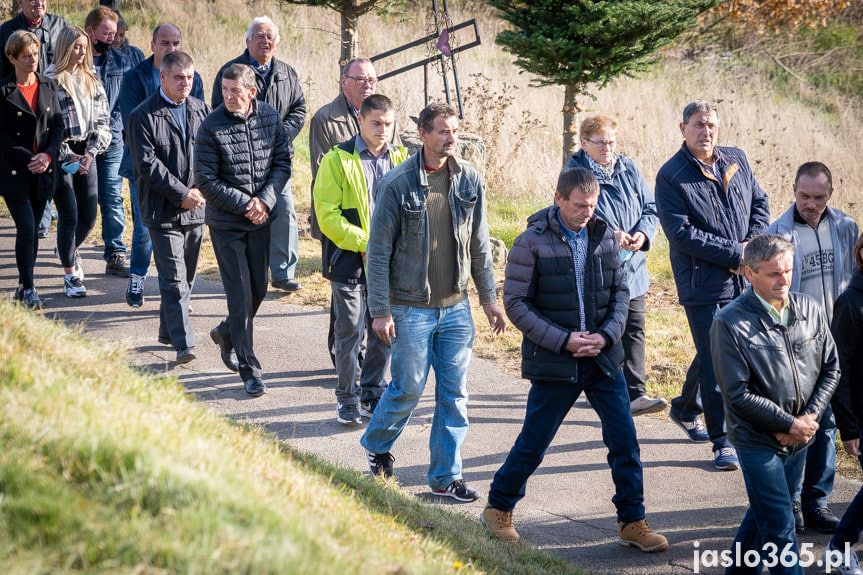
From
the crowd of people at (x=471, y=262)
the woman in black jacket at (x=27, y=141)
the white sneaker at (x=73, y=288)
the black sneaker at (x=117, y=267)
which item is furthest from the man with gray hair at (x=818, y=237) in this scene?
the black sneaker at (x=117, y=267)

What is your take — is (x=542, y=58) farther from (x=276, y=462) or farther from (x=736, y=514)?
(x=276, y=462)

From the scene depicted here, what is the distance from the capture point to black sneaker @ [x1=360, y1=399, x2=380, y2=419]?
652cm

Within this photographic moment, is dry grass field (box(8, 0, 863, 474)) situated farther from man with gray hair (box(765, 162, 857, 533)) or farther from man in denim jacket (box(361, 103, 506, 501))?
man in denim jacket (box(361, 103, 506, 501))

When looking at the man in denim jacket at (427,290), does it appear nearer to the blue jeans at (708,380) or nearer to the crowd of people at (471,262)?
the crowd of people at (471,262)

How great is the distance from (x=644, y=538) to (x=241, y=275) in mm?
3588

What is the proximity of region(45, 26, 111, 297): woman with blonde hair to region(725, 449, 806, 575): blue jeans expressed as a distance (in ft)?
22.1

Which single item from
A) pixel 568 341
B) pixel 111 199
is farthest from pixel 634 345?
pixel 111 199

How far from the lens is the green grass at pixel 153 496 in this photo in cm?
271

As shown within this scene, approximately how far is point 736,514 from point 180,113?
5.24 metres

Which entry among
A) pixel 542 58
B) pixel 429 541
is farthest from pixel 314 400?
pixel 542 58

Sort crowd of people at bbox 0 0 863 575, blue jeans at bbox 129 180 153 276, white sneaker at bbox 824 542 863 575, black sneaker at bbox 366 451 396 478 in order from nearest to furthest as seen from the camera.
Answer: crowd of people at bbox 0 0 863 575 → white sneaker at bbox 824 542 863 575 → black sneaker at bbox 366 451 396 478 → blue jeans at bbox 129 180 153 276

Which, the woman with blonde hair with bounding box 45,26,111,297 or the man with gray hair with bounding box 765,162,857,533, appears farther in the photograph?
the woman with blonde hair with bounding box 45,26,111,297

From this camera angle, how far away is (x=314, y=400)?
6.83 meters

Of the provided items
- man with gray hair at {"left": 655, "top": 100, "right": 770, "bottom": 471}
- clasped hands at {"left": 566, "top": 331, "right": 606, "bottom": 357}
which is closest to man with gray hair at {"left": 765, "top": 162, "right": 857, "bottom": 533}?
man with gray hair at {"left": 655, "top": 100, "right": 770, "bottom": 471}
